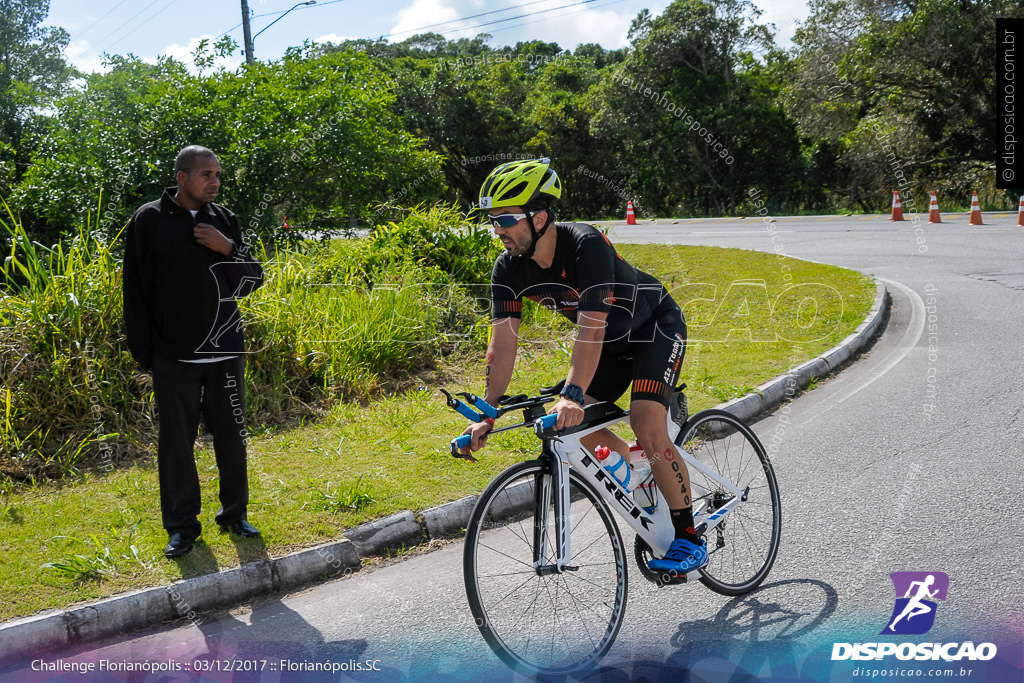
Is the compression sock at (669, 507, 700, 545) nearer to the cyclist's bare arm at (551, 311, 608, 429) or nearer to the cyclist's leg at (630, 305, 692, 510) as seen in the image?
the cyclist's leg at (630, 305, 692, 510)

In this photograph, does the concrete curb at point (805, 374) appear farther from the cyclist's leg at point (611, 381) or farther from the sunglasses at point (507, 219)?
the sunglasses at point (507, 219)

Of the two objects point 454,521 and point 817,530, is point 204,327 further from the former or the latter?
point 817,530

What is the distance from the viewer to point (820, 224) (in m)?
23.6

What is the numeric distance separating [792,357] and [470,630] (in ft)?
20.3

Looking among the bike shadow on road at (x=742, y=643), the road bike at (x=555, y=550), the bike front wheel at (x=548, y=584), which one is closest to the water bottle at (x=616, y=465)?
the road bike at (x=555, y=550)

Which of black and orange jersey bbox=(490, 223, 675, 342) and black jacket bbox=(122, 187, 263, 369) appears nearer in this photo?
black and orange jersey bbox=(490, 223, 675, 342)

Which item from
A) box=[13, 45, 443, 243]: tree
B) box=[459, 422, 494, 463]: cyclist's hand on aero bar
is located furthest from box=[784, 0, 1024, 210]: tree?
box=[459, 422, 494, 463]: cyclist's hand on aero bar

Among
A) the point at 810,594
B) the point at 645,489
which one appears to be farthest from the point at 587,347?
the point at 810,594

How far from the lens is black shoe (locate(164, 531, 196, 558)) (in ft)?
15.9

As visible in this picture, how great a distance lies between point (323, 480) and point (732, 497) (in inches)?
114

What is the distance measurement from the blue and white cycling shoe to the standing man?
245cm

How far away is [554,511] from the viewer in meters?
3.72

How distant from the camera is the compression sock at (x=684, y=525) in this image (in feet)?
13.4

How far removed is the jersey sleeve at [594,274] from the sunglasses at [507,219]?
290 mm
